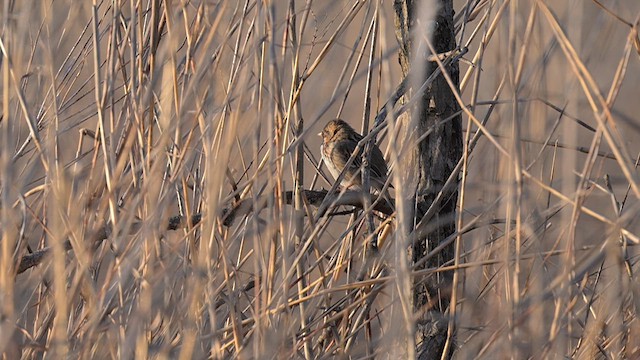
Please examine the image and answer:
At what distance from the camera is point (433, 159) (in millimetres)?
2041

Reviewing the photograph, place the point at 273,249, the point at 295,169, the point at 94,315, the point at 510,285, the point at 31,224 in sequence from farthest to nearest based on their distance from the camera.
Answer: the point at 295,169 → the point at 31,224 → the point at 273,249 → the point at 510,285 → the point at 94,315

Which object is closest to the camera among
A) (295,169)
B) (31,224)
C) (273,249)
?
(273,249)

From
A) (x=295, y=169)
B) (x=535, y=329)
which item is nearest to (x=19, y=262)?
(x=295, y=169)

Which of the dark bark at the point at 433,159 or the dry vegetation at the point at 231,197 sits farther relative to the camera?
the dark bark at the point at 433,159

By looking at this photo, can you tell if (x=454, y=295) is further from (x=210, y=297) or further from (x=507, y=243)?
(x=210, y=297)

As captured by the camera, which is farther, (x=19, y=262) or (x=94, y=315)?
(x=19, y=262)

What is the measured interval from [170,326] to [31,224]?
0.47 meters

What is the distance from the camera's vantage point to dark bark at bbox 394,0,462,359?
2016mm

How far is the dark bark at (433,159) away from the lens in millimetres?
2016

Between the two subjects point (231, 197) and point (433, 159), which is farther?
point (433, 159)

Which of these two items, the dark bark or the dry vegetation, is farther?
the dark bark

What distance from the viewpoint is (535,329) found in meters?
1.49

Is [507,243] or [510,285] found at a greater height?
[507,243]

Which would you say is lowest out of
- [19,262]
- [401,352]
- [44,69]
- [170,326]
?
[401,352]
